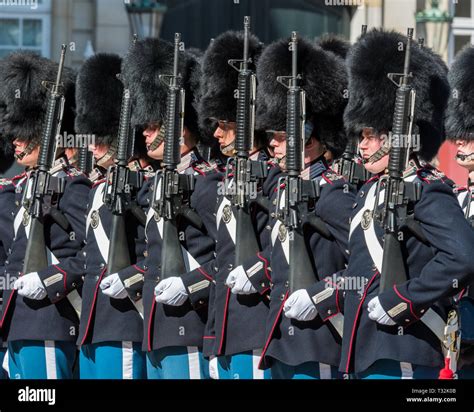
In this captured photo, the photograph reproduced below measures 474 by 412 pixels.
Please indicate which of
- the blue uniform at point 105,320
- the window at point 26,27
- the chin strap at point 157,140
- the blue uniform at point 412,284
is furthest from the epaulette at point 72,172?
the window at point 26,27

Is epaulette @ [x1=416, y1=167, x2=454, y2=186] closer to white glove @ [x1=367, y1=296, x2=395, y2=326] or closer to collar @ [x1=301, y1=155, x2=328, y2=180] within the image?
white glove @ [x1=367, y1=296, x2=395, y2=326]

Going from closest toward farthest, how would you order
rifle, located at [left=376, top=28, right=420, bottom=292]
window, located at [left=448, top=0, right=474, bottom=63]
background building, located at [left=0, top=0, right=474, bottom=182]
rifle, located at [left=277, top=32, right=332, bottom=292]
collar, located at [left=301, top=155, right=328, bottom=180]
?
rifle, located at [left=376, top=28, right=420, bottom=292]
rifle, located at [left=277, top=32, right=332, bottom=292]
collar, located at [left=301, top=155, right=328, bottom=180]
window, located at [left=448, top=0, right=474, bottom=63]
background building, located at [left=0, top=0, right=474, bottom=182]

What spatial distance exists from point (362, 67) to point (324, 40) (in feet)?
5.92

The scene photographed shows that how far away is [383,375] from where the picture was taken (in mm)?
6297

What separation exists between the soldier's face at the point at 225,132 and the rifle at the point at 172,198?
9.5 inches

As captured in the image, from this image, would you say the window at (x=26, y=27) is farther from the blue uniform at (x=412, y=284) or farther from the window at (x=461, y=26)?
the blue uniform at (x=412, y=284)

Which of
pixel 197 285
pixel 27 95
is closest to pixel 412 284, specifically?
pixel 197 285

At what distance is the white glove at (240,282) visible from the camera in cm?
706

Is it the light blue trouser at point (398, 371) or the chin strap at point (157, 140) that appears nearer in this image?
the light blue trouser at point (398, 371)

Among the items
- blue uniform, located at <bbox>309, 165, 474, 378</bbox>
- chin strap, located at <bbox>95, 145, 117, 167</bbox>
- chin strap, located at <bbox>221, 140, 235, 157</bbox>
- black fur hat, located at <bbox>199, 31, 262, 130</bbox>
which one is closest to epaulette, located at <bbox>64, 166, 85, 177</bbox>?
chin strap, located at <bbox>95, 145, 117, 167</bbox>

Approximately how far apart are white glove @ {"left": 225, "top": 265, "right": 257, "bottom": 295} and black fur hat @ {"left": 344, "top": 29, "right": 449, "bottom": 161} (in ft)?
2.58

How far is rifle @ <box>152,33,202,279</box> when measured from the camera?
747 cm

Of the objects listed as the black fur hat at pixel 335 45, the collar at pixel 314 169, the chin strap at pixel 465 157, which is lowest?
the collar at pixel 314 169
